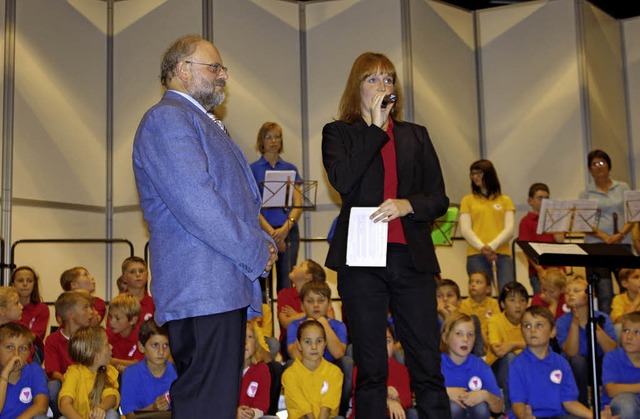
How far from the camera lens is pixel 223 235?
107 inches

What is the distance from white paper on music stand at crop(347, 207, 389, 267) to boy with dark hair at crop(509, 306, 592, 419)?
2445 millimetres

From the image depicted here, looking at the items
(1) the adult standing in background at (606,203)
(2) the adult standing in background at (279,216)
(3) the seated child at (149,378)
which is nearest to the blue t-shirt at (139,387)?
(3) the seated child at (149,378)

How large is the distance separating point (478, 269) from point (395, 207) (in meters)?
4.62

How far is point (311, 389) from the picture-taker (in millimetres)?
5332

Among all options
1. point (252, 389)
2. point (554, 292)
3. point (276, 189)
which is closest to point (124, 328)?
point (252, 389)

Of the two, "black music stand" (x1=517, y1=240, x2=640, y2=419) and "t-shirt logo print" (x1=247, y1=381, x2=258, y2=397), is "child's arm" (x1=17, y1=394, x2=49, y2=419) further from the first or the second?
"black music stand" (x1=517, y1=240, x2=640, y2=419)

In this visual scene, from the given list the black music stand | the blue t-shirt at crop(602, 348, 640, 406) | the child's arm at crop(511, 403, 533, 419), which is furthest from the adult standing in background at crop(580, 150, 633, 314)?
the black music stand

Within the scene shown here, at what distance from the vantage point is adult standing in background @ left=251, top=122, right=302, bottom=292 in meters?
7.36

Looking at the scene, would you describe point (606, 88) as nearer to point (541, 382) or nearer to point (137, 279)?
point (541, 382)

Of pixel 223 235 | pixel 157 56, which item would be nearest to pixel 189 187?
pixel 223 235

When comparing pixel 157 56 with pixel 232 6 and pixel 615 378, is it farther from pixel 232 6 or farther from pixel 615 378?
pixel 615 378

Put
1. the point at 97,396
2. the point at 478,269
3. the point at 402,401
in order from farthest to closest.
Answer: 1. the point at 478,269
2. the point at 402,401
3. the point at 97,396

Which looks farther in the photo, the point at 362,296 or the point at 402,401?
the point at 402,401

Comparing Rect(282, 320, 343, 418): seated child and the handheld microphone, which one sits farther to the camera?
Rect(282, 320, 343, 418): seated child
